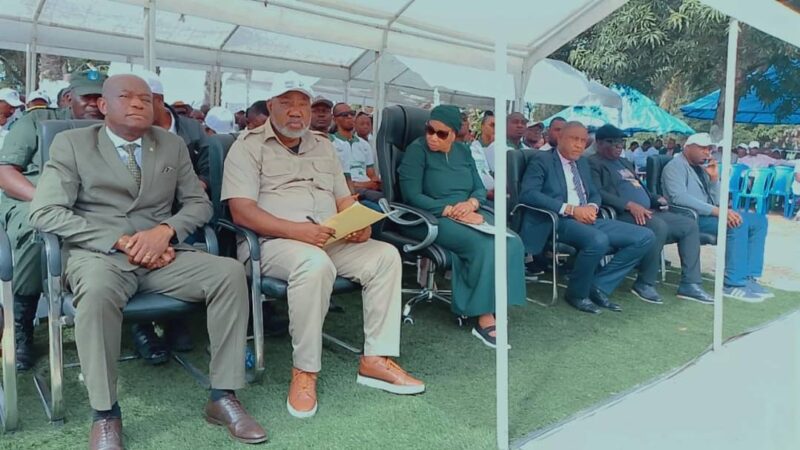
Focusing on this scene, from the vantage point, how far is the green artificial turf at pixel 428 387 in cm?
247

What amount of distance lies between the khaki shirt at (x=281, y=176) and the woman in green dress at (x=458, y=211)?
76 cm

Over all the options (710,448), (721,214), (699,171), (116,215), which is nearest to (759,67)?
(699,171)

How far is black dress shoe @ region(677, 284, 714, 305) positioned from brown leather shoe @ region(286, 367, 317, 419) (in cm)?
355

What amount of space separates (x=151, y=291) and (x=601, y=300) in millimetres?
3275

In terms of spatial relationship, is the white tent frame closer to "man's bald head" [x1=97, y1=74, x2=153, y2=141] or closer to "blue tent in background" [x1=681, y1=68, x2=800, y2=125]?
"man's bald head" [x1=97, y1=74, x2=153, y2=141]

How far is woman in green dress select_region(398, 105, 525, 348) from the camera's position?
12.2 feet

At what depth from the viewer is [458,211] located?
384cm

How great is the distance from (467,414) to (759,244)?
13.3 feet

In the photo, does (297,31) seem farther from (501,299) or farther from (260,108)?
(501,299)

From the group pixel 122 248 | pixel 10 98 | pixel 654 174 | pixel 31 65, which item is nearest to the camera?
pixel 122 248

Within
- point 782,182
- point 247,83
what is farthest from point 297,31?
point 782,182

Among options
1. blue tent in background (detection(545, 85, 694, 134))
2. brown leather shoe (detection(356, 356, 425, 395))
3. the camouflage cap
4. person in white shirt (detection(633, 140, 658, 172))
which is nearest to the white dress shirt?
the camouflage cap

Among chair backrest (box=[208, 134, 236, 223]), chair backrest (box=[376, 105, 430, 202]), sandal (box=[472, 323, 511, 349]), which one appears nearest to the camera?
chair backrest (box=[208, 134, 236, 223])

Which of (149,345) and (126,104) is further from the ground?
(126,104)
